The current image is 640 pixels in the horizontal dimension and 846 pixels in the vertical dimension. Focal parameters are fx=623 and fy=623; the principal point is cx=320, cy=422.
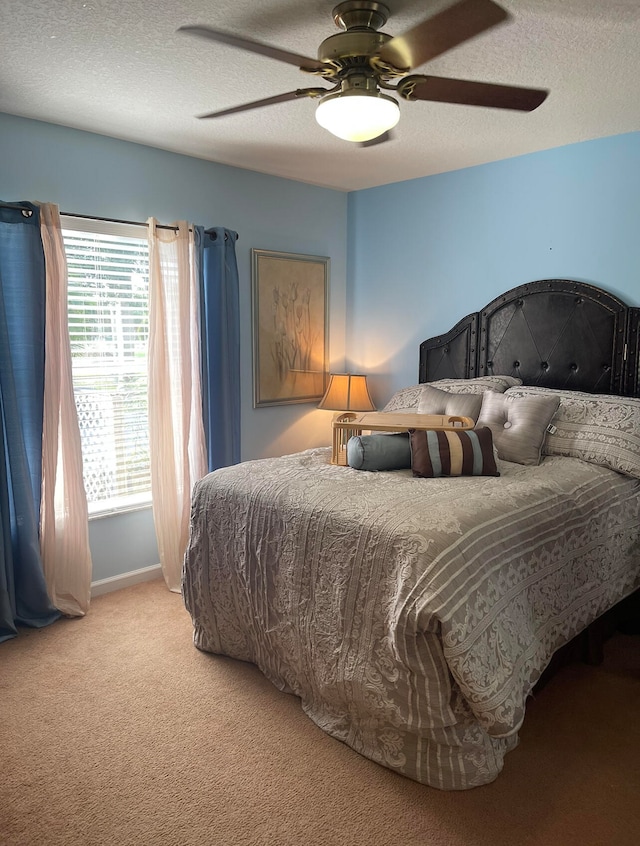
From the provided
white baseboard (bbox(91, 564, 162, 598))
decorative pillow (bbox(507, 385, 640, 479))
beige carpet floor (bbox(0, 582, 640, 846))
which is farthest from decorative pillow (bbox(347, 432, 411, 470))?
white baseboard (bbox(91, 564, 162, 598))

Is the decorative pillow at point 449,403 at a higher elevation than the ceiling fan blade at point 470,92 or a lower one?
lower

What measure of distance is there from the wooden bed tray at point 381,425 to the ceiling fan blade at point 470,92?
1.32 meters

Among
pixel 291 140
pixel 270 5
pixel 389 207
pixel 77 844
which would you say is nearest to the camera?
pixel 77 844

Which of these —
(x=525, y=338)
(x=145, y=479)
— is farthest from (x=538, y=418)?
(x=145, y=479)

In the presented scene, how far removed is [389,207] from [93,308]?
211 cm

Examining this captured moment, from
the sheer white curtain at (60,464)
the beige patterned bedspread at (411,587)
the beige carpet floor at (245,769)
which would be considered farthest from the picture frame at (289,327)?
the beige carpet floor at (245,769)

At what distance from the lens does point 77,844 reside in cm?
177

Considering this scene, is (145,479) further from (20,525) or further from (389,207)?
(389,207)

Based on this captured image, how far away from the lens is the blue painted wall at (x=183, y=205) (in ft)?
9.97

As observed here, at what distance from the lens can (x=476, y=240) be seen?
383 cm

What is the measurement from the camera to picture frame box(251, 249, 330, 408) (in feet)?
13.2

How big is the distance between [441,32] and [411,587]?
160cm

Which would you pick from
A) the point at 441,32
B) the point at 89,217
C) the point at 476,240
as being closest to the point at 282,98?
the point at 441,32

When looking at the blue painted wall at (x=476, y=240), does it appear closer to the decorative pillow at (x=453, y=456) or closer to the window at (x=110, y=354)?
the decorative pillow at (x=453, y=456)
